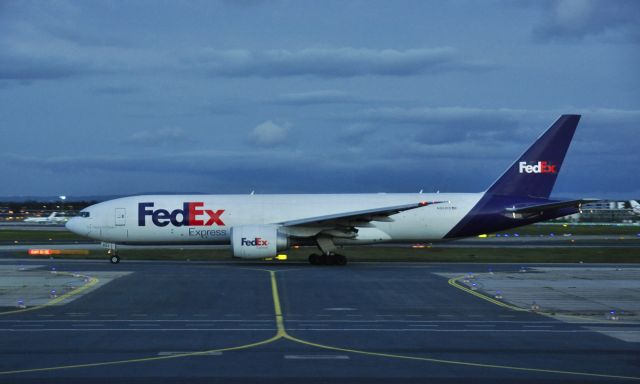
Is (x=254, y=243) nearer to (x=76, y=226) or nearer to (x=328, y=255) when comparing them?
(x=328, y=255)

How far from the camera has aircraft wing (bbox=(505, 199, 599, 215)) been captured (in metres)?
42.1

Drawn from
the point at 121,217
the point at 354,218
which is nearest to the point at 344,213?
the point at 354,218

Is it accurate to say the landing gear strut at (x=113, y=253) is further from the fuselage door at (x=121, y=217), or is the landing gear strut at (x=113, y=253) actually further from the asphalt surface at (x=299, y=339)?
the asphalt surface at (x=299, y=339)

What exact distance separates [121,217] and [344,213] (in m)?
11.9

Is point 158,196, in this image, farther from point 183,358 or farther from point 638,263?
point 183,358

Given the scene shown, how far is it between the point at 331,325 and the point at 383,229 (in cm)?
2318

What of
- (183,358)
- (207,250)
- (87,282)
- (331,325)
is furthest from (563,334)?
(207,250)

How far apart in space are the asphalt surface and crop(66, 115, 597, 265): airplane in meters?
12.2

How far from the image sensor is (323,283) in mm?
32188

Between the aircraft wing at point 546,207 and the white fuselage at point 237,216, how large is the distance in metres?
2.14

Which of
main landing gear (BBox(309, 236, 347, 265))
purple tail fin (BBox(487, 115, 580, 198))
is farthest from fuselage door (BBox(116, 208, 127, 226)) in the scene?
purple tail fin (BBox(487, 115, 580, 198))

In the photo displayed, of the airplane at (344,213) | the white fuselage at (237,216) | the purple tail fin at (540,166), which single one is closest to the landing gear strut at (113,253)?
the airplane at (344,213)

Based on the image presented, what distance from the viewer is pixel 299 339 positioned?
60.3 feet

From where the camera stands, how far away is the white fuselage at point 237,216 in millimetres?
43688
